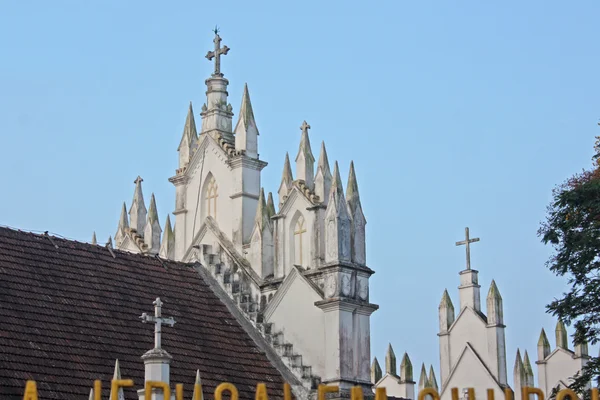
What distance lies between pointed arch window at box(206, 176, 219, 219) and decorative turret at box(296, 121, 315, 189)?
9.97 ft

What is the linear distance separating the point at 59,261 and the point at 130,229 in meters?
6.54

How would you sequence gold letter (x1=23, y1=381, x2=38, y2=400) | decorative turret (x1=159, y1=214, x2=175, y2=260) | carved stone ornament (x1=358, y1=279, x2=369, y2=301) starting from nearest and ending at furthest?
gold letter (x1=23, y1=381, x2=38, y2=400) < carved stone ornament (x1=358, y1=279, x2=369, y2=301) < decorative turret (x1=159, y1=214, x2=175, y2=260)

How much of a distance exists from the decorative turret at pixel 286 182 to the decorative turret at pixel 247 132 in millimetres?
1114

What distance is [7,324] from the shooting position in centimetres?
2617

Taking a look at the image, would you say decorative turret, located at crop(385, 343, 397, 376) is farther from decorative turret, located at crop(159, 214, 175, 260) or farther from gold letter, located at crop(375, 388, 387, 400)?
gold letter, located at crop(375, 388, 387, 400)

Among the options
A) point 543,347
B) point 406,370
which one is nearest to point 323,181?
point 406,370

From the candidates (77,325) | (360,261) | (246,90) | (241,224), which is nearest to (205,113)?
(246,90)

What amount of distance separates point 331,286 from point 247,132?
5.68 metres

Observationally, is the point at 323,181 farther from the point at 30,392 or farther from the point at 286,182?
the point at 30,392

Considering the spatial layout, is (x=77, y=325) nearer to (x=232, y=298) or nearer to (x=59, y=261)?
(x=59, y=261)

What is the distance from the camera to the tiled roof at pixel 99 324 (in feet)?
85.0

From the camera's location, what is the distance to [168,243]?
117 feet

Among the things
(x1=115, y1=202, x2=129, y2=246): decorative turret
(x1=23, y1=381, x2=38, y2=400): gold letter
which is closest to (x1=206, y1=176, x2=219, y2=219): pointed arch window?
(x1=115, y1=202, x2=129, y2=246): decorative turret

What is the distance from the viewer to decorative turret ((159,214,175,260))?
35469 millimetres
